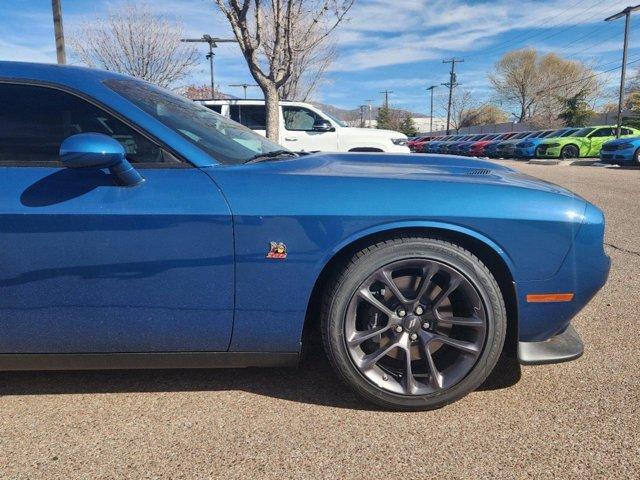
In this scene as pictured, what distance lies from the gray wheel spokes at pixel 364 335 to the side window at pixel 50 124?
3.70ft

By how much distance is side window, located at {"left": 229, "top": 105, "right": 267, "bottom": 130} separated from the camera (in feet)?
37.2

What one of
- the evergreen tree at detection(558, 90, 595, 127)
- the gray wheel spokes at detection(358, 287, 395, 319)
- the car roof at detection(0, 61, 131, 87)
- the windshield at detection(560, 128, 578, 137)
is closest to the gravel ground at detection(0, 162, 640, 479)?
the gray wheel spokes at detection(358, 287, 395, 319)

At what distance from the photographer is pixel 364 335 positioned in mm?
2213

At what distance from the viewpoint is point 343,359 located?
7.25ft

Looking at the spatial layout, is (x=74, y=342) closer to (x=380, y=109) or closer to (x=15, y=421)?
(x=15, y=421)

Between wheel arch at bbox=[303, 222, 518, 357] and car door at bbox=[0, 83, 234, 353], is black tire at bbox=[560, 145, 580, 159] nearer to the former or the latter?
wheel arch at bbox=[303, 222, 518, 357]

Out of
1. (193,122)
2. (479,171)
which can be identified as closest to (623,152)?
(479,171)

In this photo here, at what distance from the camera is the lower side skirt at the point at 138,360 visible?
2.18 meters

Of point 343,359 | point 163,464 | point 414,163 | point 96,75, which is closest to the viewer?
point 163,464

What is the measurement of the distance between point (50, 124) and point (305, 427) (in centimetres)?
178

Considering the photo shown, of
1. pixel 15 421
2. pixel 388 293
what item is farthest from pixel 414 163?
pixel 15 421

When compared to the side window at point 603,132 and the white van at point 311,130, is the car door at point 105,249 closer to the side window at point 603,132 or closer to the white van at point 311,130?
the white van at point 311,130

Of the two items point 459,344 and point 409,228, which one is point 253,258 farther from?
point 459,344

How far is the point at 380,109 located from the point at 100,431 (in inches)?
3414
